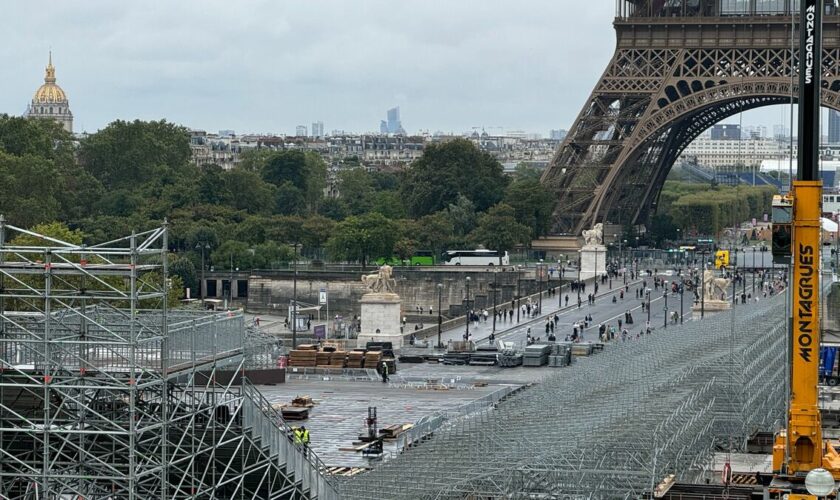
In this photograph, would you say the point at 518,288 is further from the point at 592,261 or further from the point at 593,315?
the point at 593,315

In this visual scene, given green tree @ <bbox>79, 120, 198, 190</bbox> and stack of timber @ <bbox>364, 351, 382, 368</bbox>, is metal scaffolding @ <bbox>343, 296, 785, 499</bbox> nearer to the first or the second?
stack of timber @ <bbox>364, 351, 382, 368</bbox>

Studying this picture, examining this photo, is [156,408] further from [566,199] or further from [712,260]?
[712,260]

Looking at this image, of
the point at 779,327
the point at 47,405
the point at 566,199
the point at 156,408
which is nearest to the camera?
the point at 47,405

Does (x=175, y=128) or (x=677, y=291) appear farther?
(x=175, y=128)

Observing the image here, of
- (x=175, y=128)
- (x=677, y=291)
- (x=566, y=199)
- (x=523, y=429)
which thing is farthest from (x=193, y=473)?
(x=175, y=128)

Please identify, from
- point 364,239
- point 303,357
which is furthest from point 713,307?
point 364,239

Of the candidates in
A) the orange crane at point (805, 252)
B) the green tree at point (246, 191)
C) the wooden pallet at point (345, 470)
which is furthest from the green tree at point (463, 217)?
the orange crane at point (805, 252)

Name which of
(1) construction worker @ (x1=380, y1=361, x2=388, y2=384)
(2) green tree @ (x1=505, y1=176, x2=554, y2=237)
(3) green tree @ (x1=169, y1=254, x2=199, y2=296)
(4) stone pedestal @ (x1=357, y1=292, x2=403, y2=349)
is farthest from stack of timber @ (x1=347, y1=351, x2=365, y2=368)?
(2) green tree @ (x1=505, y1=176, x2=554, y2=237)
